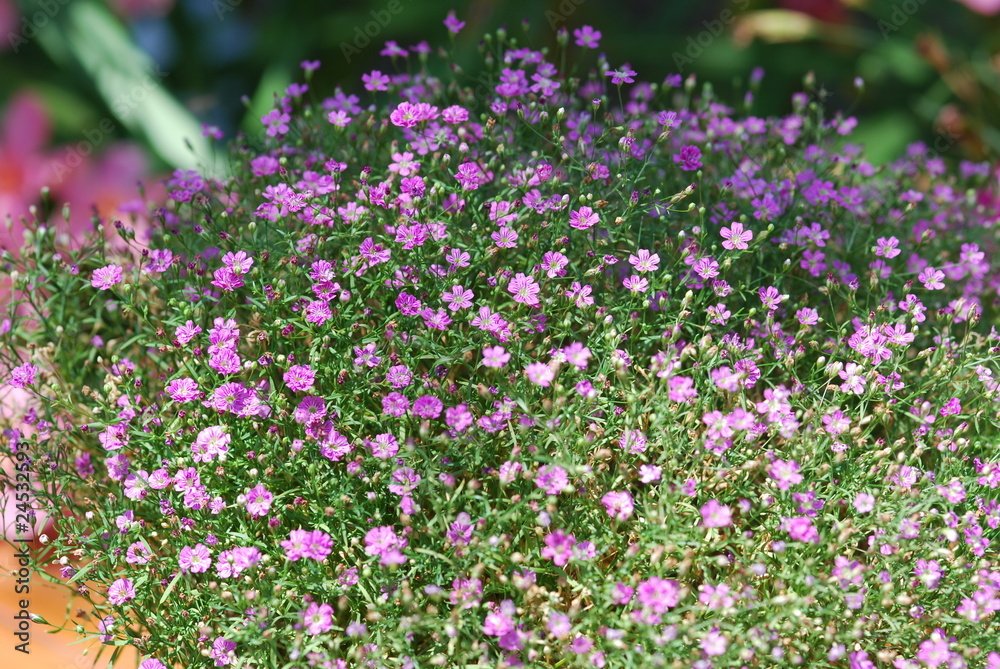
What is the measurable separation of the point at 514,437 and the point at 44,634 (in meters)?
0.75

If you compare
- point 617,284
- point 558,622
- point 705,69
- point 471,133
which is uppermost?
point 705,69

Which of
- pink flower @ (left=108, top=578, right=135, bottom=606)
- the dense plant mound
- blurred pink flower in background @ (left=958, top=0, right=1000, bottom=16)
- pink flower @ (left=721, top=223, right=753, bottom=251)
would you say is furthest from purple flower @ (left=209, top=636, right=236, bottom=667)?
blurred pink flower in background @ (left=958, top=0, right=1000, bottom=16)

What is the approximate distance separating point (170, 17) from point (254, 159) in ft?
6.67

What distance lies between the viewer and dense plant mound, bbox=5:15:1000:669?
857 millimetres

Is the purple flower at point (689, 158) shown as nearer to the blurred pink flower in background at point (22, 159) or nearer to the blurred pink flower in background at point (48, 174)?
the blurred pink flower in background at point (48, 174)

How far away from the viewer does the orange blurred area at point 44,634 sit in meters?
1.07

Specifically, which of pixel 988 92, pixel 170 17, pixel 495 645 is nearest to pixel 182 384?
pixel 495 645

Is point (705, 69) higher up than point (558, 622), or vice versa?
point (705, 69)

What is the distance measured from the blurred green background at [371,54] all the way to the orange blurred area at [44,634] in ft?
3.76

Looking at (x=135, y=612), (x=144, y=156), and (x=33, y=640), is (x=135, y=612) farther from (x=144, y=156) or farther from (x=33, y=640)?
(x=144, y=156)

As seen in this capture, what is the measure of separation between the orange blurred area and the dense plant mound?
7 centimetres

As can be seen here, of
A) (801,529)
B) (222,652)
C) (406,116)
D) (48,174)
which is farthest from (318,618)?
(48,174)

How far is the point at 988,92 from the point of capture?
85.4 inches

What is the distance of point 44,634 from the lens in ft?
3.84
